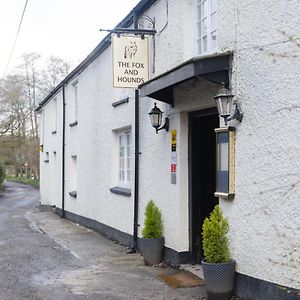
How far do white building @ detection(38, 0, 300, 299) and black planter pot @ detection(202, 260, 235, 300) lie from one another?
0.16 meters

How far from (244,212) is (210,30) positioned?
119 inches

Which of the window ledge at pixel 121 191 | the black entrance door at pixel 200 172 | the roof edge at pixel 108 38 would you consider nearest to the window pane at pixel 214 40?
the black entrance door at pixel 200 172

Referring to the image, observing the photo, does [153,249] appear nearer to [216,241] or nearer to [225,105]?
[216,241]

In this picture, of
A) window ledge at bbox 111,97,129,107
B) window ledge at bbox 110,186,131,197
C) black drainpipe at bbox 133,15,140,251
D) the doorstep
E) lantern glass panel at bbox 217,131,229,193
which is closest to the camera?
lantern glass panel at bbox 217,131,229,193

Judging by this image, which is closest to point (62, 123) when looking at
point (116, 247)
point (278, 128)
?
point (116, 247)

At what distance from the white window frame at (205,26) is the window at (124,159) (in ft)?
13.5

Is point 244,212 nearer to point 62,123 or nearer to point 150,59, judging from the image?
point 150,59

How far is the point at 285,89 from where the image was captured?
606 centimetres

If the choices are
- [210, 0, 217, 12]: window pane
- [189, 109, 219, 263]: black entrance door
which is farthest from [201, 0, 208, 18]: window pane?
[189, 109, 219, 263]: black entrance door

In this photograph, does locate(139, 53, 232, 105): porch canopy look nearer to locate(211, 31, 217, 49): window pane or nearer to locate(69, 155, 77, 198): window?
locate(211, 31, 217, 49): window pane

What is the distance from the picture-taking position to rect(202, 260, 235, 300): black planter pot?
673 centimetres

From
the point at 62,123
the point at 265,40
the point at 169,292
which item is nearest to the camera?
the point at 265,40

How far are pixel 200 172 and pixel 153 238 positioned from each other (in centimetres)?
148

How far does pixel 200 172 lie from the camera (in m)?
8.99
